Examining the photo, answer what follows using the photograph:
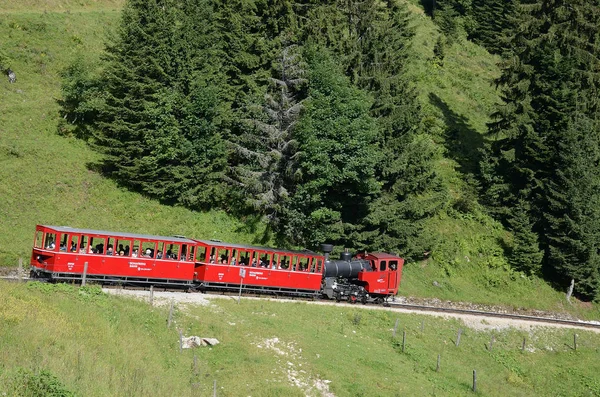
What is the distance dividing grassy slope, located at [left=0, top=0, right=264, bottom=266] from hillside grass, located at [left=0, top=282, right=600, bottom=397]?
11.3 meters

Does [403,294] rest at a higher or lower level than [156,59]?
lower

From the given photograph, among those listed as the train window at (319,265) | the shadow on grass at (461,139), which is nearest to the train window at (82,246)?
the train window at (319,265)

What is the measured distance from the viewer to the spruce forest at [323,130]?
41062 millimetres

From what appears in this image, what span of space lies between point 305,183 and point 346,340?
1389 cm

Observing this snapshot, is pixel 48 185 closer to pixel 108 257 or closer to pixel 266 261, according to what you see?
pixel 108 257

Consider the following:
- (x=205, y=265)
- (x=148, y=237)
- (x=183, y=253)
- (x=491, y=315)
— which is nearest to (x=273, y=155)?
(x=205, y=265)

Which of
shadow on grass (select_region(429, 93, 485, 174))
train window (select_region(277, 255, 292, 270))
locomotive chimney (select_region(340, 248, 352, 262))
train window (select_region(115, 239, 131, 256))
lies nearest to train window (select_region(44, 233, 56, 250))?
train window (select_region(115, 239, 131, 256))

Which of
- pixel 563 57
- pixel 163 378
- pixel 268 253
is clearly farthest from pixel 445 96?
pixel 163 378

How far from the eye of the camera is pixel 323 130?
1567 inches

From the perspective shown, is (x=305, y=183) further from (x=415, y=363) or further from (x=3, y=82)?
(x=3, y=82)

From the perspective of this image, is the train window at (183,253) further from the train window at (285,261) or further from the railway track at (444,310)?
the train window at (285,261)

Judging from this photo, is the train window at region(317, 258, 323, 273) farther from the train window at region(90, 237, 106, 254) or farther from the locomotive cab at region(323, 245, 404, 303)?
the train window at region(90, 237, 106, 254)

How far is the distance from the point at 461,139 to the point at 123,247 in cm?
4161

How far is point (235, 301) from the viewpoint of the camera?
31531 millimetres
